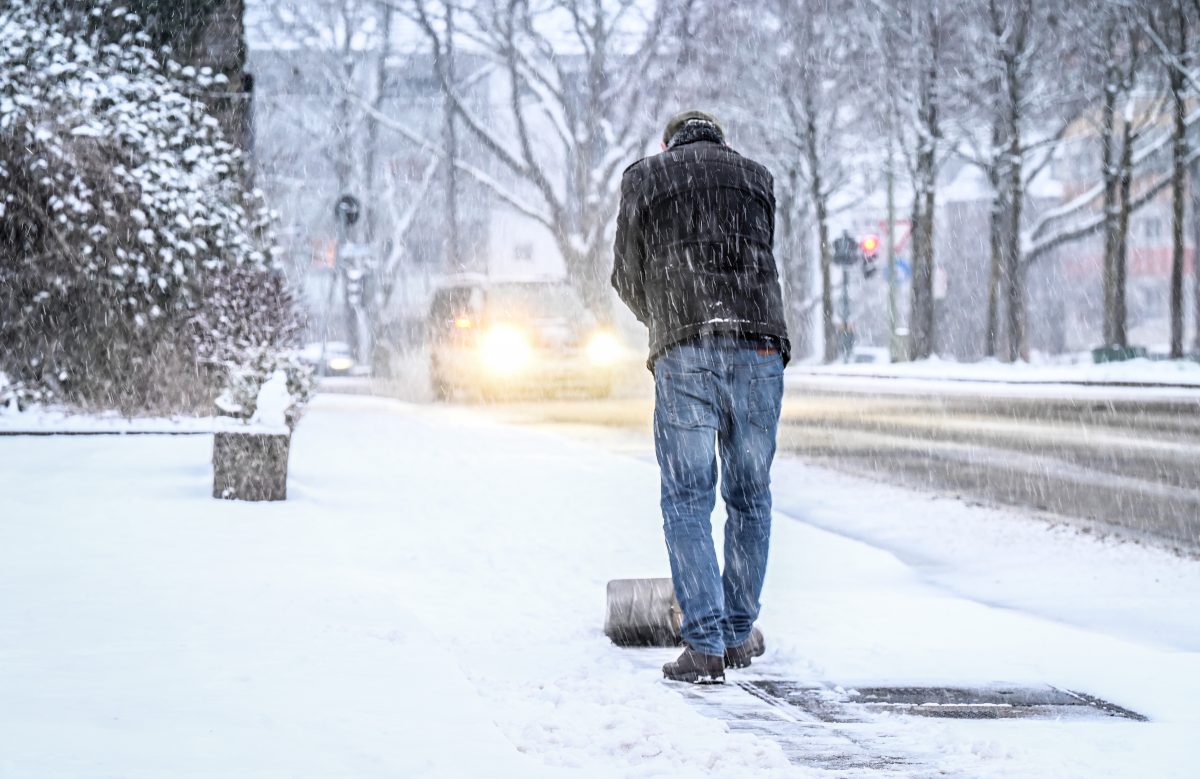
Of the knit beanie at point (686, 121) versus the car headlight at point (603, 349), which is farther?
the car headlight at point (603, 349)

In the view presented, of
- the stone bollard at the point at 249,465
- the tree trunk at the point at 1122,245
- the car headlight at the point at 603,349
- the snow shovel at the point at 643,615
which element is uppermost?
the tree trunk at the point at 1122,245

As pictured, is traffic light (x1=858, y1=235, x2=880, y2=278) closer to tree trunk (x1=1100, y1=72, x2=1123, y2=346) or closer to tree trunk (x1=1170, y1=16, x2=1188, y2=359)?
tree trunk (x1=1100, y1=72, x2=1123, y2=346)

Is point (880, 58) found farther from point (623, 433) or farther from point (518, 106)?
point (623, 433)

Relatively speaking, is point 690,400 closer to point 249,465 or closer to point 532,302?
point 249,465

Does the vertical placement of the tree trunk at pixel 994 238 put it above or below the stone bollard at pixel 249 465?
above

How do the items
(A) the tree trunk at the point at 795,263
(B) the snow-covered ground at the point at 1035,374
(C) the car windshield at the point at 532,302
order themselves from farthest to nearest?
(A) the tree trunk at the point at 795,263 < (B) the snow-covered ground at the point at 1035,374 < (C) the car windshield at the point at 532,302

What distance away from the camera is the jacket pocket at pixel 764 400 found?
5.20 metres

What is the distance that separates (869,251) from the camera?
→ 127 ft

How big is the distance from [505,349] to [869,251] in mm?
19572

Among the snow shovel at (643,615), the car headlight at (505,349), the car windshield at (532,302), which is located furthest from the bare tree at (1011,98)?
the snow shovel at (643,615)

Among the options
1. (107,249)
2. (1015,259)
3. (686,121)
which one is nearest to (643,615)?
(686,121)

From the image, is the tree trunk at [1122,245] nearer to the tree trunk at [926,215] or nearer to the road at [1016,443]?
the tree trunk at [926,215]

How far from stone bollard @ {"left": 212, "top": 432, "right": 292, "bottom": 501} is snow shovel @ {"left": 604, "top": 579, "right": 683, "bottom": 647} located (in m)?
3.74

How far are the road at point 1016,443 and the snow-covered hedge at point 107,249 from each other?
13.1 feet
